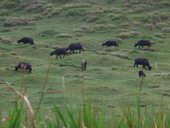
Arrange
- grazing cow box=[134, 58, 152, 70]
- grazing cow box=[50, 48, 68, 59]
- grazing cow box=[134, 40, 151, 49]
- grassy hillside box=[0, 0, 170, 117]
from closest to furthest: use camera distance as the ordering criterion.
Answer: grassy hillside box=[0, 0, 170, 117], grazing cow box=[134, 58, 152, 70], grazing cow box=[50, 48, 68, 59], grazing cow box=[134, 40, 151, 49]

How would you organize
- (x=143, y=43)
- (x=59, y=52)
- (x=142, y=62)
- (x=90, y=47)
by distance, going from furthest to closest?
(x=90, y=47) < (x=143, y=43) < (x=59, y=52) < (x=142, y=62)

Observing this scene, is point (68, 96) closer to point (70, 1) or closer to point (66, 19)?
point (66, 19)

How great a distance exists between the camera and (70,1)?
45094 mm

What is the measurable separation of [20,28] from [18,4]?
7.94m

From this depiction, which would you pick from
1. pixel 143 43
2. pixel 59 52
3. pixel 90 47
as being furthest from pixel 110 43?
pixel 59 52

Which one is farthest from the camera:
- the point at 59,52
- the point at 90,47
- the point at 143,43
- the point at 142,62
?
the point at 90,47

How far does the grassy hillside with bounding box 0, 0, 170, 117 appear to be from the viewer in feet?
61.6

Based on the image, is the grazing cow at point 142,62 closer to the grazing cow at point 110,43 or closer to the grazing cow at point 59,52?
the grazing cow at point 59,52

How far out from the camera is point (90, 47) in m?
31.1

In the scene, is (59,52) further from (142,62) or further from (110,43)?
(142,62)

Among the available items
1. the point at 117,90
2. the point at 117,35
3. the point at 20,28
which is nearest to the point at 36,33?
the point at 20,28

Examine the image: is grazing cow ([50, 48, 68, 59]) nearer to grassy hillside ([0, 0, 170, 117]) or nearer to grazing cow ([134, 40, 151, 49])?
grassy hillside ([0, 0, 170, 117])

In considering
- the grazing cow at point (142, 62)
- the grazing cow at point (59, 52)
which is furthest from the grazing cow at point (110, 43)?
the grazing cow at point (142, 62)

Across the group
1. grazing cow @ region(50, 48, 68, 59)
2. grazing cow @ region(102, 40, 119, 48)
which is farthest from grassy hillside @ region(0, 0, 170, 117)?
grazing cow @ region(50, 48, 68, 59)
